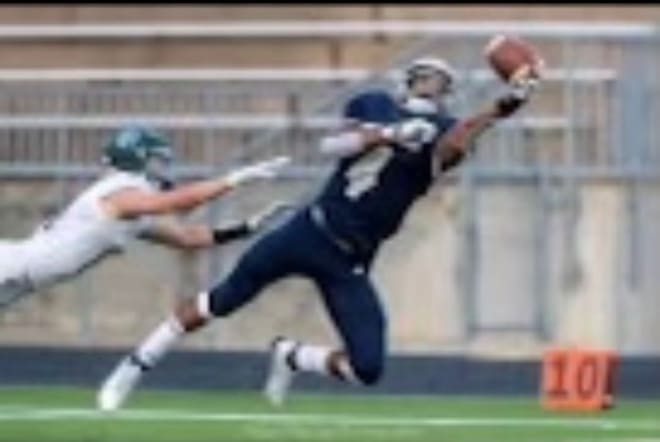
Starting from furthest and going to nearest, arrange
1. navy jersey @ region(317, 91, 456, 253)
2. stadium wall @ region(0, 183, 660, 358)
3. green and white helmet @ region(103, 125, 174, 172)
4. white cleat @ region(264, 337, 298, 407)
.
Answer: stadium wall @ region(0, 183, 660, 358) < white cleat @ region(264, 337, 298, 407) < green and white helmet @ region(103, 125, 174, 172) < navy jersey @ region(317, 91, 456, 253)

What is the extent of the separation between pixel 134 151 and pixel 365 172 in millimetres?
1002

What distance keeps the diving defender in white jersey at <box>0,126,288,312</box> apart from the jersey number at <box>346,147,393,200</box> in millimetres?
310

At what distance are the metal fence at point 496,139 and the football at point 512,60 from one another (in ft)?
19.9

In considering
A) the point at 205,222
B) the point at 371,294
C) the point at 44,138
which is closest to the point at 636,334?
the point at 205,222

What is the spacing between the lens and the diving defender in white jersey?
1289 centimetres

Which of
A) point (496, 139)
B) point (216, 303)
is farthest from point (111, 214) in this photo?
point (496, 139)

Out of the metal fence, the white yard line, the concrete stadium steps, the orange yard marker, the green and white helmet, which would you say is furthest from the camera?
the concrete stadium steps

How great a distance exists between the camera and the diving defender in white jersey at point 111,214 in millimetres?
Result: 12891

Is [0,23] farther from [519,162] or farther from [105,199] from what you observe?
[105,199]

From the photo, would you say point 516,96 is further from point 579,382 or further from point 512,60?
point 579,382

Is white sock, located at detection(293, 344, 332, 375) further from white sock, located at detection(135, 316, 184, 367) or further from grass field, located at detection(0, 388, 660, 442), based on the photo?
white sock, located at detection(135, 316, 184, 367)

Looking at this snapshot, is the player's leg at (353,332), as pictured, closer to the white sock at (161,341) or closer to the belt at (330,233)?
the belt at (330,233)

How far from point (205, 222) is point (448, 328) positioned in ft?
5.43

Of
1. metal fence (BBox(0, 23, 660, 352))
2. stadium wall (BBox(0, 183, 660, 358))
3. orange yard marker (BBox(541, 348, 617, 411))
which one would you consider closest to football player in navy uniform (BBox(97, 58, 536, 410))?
orange yard marker (BBox(541, 348, 617, 411))
